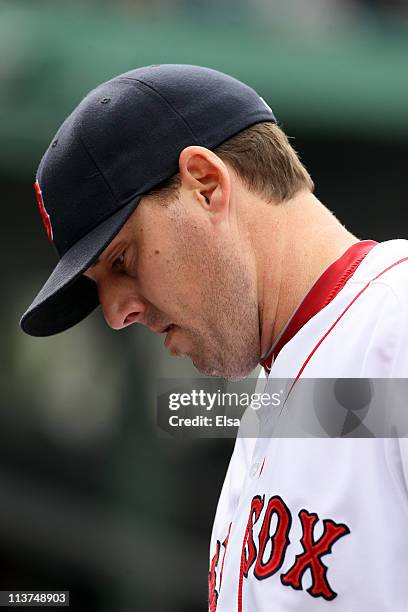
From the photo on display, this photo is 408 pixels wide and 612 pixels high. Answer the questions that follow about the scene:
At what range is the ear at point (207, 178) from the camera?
1382 mm

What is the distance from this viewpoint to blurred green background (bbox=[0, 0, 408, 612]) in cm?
456

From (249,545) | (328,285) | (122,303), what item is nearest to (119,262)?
(122,303)

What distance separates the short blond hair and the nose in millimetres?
190

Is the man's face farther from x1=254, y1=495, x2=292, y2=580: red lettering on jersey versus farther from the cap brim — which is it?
x1=254, y1=495, x2=292, y2=580: red lettering on jersey

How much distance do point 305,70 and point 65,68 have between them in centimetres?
127

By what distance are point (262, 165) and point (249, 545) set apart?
1.95ft

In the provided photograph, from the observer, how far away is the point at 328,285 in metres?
1.34

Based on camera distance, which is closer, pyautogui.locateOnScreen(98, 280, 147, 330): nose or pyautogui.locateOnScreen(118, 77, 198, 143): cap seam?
pyautogui.locateOnScreen(118, 77, 198, 143): cap seam

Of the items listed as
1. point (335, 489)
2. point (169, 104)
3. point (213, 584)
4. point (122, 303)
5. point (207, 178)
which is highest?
point (169, 104)

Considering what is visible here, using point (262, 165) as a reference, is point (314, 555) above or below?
below

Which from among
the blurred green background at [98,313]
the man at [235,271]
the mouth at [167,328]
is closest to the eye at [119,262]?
the man at [235,271]

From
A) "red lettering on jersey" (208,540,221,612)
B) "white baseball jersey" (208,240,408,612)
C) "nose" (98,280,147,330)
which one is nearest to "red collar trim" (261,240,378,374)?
"white baseball jersey" (208,240,408,612)

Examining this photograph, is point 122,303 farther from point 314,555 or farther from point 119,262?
point 314,555

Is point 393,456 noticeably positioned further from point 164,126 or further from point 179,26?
point 179,26
